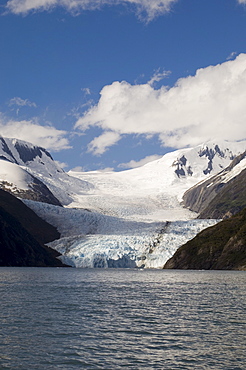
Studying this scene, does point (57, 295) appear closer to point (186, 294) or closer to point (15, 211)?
point (186, 294)

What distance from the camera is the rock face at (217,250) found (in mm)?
115750

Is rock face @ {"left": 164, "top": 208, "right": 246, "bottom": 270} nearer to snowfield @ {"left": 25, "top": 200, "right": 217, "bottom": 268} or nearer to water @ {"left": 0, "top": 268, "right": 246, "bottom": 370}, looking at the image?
snowfield @ {"left": 25, "top": 200, "right": 217, "bottom": 268}

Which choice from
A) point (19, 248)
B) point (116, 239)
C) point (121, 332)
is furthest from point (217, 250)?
point (121, 332)

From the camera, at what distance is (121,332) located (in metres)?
28.8

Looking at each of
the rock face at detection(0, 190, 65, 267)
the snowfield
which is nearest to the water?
the rock face at detection(0, 190, 65, 267)

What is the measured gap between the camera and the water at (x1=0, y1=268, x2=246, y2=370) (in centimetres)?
2166

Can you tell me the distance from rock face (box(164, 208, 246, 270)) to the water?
230 feet

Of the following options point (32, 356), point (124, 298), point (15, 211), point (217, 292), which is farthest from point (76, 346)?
point (15, 211)

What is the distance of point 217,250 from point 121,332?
9672 cm

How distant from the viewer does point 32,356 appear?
22266 millimetres

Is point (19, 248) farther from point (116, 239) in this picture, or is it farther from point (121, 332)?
point (121, 332)

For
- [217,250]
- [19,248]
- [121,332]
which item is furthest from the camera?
[19,248]

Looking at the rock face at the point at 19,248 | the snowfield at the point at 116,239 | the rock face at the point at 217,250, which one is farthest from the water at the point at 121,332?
the snowfield at the point at 116,239

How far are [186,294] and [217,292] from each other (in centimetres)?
448
